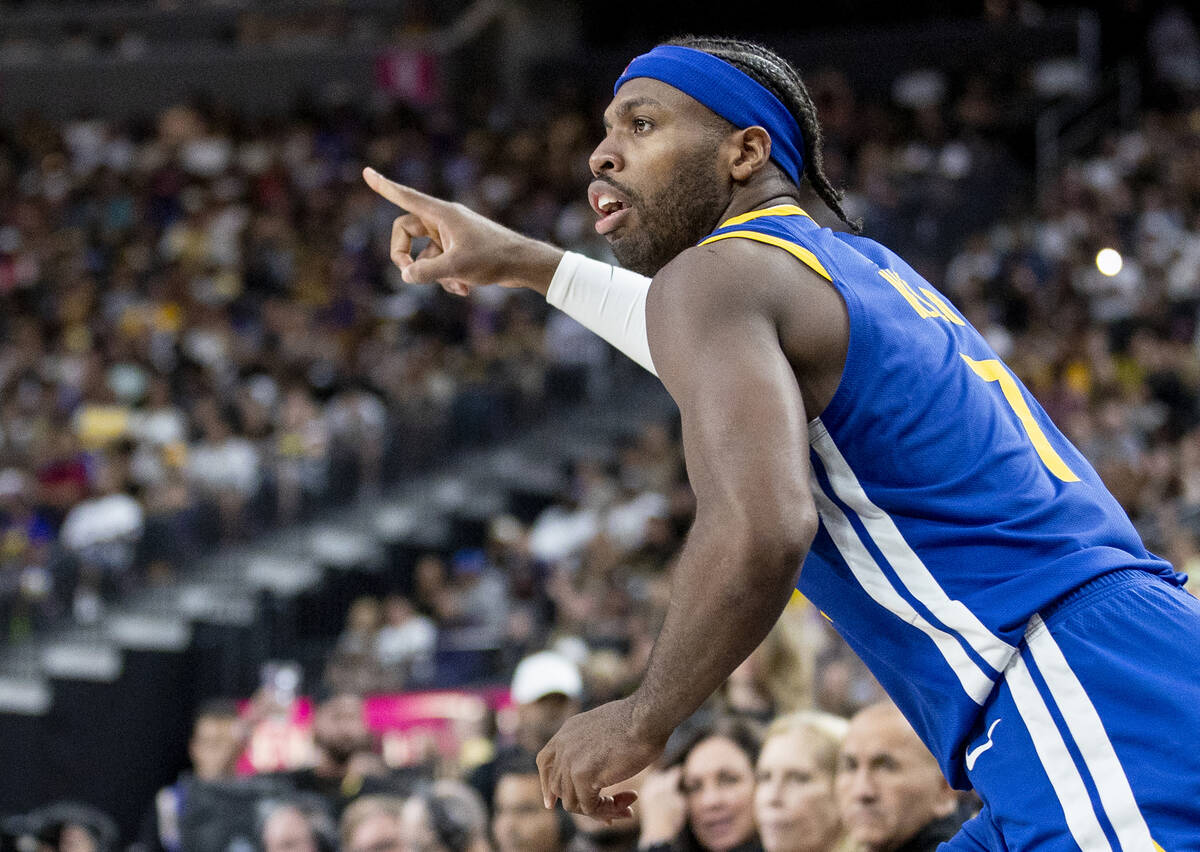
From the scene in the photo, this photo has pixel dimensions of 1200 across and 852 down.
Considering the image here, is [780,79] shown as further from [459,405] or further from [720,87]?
[459,405]

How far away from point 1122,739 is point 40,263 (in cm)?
1521

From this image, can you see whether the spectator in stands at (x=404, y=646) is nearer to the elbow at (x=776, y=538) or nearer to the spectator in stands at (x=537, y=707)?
the spectator in stands at (x=537, y=707)

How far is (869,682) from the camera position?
6594mm

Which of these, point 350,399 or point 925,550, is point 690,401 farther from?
point 350,399

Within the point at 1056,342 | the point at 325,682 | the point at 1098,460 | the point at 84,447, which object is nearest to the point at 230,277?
the point at 84,447

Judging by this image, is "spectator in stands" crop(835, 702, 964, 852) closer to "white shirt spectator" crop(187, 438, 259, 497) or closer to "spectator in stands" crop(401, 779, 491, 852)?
"spectator in stands" crop(401, 779, 491, 852)

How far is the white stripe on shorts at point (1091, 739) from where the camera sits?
6.26 feet

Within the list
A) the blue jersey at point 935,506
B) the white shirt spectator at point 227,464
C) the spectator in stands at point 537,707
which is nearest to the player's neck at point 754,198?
the blue jersey at point 935,506

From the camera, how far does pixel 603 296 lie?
2926mm

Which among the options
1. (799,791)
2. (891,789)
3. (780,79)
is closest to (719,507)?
(780,79)

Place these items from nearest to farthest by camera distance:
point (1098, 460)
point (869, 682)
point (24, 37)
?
point (869, 682)
point (1098, 460)
point (24, 37)

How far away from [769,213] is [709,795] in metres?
2.39

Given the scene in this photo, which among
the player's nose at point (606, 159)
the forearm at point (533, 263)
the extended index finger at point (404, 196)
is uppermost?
the extended index finger at point (404, 196)

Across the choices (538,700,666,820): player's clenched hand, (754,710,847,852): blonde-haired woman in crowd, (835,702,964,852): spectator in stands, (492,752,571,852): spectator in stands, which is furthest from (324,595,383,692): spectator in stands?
(538,700,666,820): player's clenched hand
